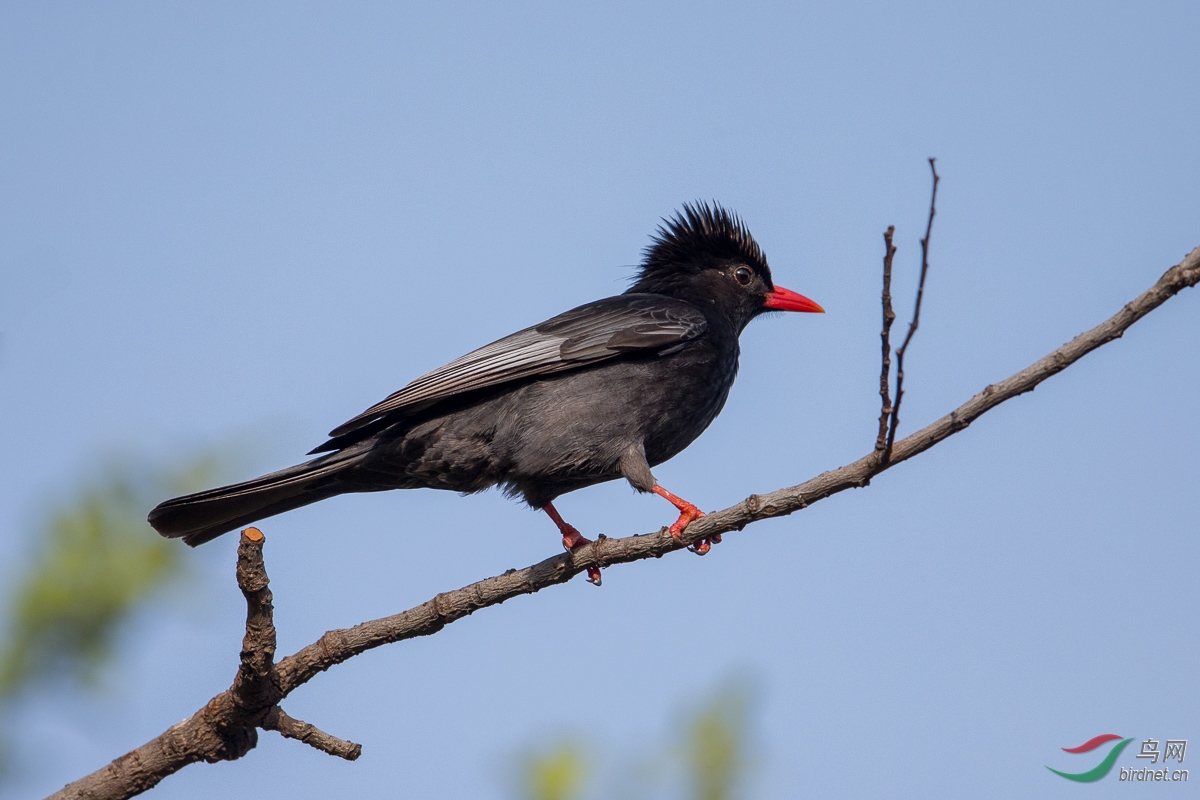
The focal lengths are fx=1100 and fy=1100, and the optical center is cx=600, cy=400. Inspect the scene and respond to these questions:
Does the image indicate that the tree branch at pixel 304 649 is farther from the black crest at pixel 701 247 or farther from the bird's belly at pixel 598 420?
the black crest at pixel 701 247

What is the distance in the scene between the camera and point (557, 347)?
288 inches

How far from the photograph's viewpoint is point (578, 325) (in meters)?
7.56

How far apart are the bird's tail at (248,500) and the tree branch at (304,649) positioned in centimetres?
148

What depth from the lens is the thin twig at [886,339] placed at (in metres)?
4.00

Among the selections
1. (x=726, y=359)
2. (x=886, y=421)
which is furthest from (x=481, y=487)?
(x=886, y=421)

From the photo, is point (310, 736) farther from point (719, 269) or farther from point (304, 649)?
point (719, 269)

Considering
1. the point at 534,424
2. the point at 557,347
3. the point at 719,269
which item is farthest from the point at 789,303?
the point at 534,424

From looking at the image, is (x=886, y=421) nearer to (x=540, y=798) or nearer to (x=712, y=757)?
Result: (x=712, y=757)

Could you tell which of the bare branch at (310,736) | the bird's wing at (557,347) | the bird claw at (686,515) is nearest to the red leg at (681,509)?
the bird claw at (686,515)

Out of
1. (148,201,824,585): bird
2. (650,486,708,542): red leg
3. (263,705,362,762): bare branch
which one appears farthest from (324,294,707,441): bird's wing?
(263,705,362,762): bare branch

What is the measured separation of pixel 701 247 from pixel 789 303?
86cm

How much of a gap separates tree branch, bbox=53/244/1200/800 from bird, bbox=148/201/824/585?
0.90m

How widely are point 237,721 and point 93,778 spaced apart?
732 mm

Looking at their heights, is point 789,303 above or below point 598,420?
above
